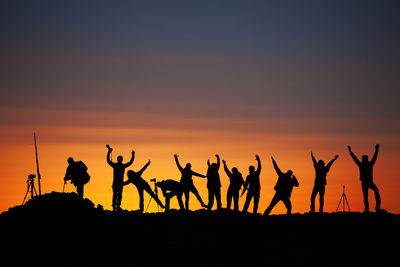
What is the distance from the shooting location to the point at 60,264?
22.5m

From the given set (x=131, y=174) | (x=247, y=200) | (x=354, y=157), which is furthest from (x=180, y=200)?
(x=354, y=157)

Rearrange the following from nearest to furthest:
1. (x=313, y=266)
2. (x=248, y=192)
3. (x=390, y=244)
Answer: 1. (x=313, y=266)
2. (x=390, y=244)
3. (x=248, y=192)

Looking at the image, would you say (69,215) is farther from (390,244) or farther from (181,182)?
(390,244)

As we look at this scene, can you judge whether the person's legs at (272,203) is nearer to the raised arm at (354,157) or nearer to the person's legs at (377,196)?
the raised arm at (354,157)

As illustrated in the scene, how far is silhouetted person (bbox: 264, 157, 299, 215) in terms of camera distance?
89.7 feet

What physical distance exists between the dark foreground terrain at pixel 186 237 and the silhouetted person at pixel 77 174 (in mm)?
1788

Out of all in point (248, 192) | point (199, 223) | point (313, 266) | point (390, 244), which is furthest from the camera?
point (248, 192)

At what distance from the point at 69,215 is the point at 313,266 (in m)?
10.6

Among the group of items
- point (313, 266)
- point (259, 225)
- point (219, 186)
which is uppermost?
point (219, 186)

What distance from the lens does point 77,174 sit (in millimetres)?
28438

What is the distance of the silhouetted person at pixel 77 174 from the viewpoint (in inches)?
1118

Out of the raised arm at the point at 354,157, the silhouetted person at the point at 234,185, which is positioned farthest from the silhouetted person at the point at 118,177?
the raised arm at the point at 354,157

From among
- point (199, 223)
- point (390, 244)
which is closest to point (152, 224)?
point (199, 223)

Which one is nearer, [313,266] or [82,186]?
[313,266]
